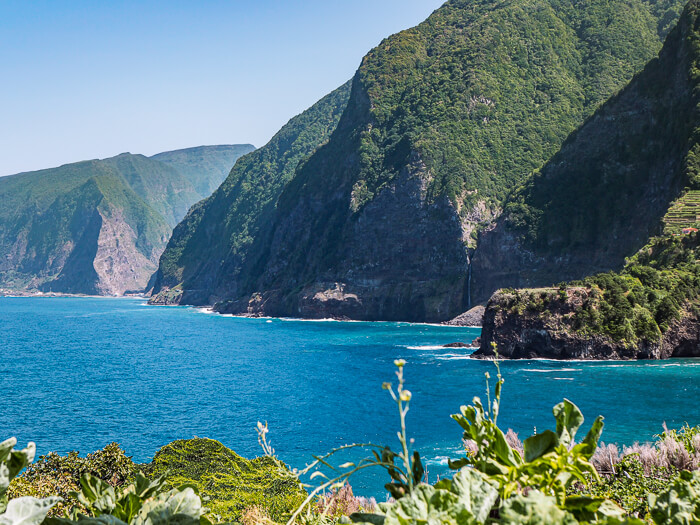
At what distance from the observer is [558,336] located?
72625mm

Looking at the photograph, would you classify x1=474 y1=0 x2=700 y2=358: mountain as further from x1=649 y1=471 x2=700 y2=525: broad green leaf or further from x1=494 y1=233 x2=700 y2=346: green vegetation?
x1=649 y1=471 x2=700 y2=525: broad green leaf

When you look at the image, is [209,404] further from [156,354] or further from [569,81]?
[569,81]

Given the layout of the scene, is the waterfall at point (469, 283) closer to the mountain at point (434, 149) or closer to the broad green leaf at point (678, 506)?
the mountain at point (434, 149)

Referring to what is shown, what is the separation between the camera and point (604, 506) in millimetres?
2232

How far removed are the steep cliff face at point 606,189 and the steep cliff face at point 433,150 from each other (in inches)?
569

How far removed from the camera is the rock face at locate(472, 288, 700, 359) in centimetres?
6938

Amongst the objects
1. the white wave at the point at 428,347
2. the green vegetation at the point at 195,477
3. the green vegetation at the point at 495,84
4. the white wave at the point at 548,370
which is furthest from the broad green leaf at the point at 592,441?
the green vegetation at the point at 495,84

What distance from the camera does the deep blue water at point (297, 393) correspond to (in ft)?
134

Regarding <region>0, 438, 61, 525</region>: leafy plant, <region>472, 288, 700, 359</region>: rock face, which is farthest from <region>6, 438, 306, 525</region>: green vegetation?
<region>472, 288, 700, 359</region>: rock face

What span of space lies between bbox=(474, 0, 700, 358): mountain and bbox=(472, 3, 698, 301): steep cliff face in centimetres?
21

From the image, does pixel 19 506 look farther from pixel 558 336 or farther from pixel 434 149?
pixel 434 149

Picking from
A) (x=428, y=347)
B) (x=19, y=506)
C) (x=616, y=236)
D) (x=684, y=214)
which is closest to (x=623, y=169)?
(x=616, y=236)

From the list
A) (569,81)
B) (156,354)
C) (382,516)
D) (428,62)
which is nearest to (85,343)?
(156,354)

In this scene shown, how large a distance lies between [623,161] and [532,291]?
54.7 meters
